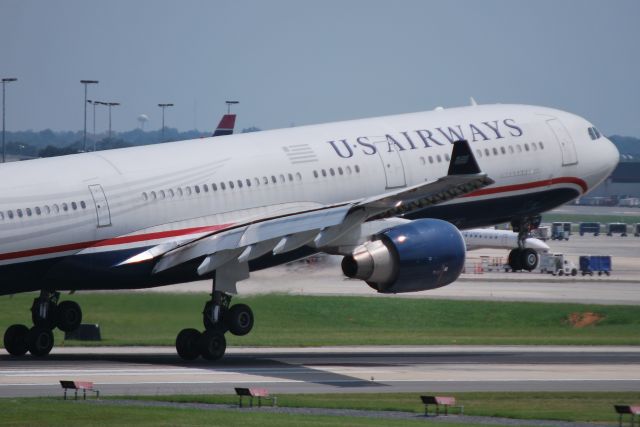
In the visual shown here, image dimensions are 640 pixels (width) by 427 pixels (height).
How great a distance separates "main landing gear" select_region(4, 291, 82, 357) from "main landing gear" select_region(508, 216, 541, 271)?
17322mm

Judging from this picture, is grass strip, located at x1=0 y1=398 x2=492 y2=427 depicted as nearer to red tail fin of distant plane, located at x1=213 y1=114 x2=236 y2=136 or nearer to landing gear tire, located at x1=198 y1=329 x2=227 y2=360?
landing gear tire, located at x1=198 y1=329 x2=227 y2=360

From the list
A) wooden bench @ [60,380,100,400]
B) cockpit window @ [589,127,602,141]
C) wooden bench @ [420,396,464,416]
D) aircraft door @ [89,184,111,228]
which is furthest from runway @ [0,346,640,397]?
cockpit window @ [589,127,602,141]

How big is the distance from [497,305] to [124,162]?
3787 centimetres

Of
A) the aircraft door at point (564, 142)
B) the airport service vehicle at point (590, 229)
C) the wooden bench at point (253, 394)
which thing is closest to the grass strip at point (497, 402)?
the wooden bench at point (253, 394)

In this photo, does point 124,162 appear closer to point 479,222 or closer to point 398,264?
point 398,264

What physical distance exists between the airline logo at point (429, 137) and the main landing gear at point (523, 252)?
13.5ft

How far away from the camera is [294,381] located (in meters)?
43.2

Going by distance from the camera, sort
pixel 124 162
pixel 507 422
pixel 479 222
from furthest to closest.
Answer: pixel 479 222 → pixel 124 162 → pixel 507 422

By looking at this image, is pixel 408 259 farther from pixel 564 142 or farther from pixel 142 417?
pixel 564 142

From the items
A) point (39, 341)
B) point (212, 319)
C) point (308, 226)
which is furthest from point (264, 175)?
point (39, 341)

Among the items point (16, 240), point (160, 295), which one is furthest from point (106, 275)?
point (160, 295)

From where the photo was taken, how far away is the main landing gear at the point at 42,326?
164 ft

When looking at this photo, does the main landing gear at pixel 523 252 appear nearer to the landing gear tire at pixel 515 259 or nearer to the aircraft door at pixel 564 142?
the landing gear tire at pixel 515 259

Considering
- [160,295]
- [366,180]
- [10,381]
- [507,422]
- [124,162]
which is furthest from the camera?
[160,295]
